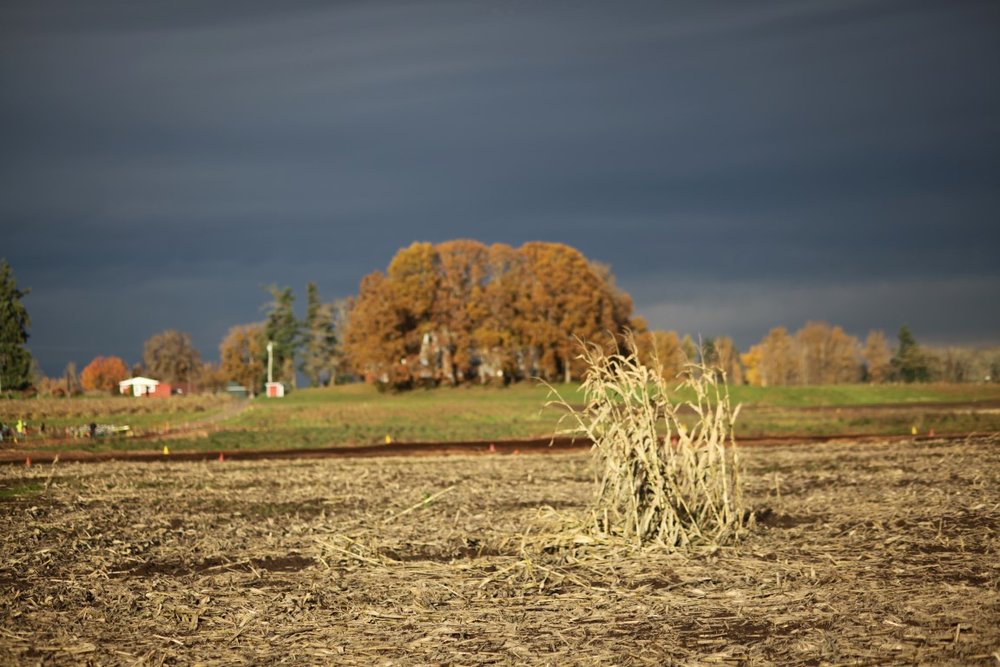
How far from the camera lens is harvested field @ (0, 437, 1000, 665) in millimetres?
8508

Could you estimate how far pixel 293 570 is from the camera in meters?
12.1

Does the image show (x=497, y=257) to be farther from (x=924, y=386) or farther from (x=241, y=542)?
(x=241, y=542)

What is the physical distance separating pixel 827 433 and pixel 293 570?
3041 centimetres

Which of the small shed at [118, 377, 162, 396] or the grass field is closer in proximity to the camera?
the grass field

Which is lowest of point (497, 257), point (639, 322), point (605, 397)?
point (605, 397)

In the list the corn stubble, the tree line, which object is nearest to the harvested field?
the corn stubble

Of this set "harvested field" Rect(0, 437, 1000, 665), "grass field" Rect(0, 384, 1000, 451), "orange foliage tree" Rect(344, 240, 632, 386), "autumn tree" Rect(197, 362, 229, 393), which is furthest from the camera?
"autumn tree" Rect(197, 362, 229, 393)

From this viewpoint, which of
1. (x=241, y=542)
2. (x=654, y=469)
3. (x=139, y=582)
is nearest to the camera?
(x=139, y=582)

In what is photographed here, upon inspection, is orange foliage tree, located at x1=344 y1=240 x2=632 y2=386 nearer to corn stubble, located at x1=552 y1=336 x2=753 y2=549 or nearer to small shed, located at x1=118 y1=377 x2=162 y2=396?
small shed, located at x1=118 y1=377 x2=162 y2=396

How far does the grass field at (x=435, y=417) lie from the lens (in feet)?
126

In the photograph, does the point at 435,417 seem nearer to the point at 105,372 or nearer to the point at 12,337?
the point at 12,337

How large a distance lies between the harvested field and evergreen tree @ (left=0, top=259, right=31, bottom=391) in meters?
27.6

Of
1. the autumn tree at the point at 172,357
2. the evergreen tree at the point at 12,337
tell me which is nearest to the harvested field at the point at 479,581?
the evergreen tree at the point at 12,337

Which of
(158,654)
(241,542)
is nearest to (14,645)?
(158,654)
